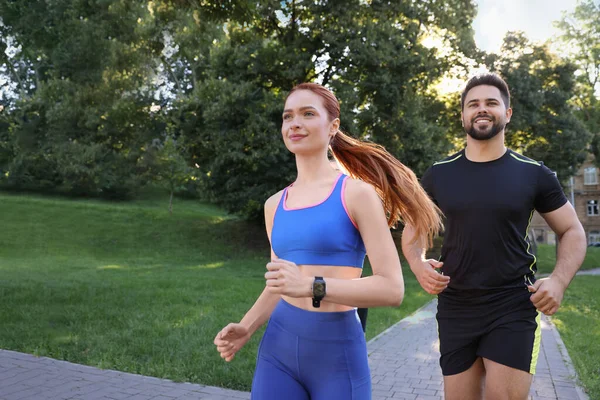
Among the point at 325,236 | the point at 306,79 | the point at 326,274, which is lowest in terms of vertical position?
the point at 326,274

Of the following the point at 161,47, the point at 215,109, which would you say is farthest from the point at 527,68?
the point at 161,47

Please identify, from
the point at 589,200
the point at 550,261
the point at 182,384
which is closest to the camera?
the point at 182,384

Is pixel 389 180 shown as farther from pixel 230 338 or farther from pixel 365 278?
pixel 230 338

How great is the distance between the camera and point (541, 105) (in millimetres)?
25969

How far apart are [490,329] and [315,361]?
1.33 metres

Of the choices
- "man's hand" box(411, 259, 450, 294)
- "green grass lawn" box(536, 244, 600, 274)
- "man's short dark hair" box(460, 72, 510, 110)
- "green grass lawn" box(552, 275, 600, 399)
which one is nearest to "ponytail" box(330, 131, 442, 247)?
"man's hand" box(411, 259, 450, 294)

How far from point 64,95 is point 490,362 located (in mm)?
34870

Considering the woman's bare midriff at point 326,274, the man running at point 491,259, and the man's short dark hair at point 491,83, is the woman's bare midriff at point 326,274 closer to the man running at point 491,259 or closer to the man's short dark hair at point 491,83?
the man running at point 491,259

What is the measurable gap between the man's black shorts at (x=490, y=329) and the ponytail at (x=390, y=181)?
0.64 m

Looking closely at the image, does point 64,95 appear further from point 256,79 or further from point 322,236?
point 322,236

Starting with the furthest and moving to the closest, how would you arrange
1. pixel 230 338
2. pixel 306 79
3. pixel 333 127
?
pixel 306 79 → pixel 333 127 → pixel 230 338

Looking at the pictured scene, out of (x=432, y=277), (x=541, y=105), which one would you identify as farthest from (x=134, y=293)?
(x=541, y=105)

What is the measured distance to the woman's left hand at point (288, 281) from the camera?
2.13m

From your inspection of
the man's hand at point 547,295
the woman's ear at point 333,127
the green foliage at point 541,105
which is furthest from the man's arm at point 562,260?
the green foliage at point 541,105
